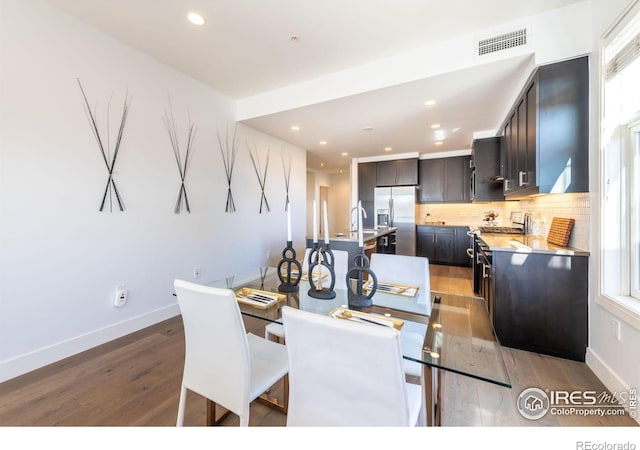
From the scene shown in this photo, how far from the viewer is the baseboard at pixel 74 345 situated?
1.95 metres

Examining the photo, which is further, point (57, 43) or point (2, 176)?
point (57, 43)

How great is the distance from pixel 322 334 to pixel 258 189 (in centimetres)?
363

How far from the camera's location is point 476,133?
14.9 feet

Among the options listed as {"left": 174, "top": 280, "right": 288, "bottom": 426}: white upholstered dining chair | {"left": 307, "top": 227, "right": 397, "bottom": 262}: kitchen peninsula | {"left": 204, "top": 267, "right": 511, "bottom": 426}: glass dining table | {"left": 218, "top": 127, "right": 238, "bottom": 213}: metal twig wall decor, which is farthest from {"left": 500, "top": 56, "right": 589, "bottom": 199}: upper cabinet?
{"left": 218, "top": 127, "right": 238, "bottom": 213}: metal twig wall decor

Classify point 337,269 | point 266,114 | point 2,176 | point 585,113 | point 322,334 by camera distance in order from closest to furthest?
point 322,334 < point 2,176 < point 585,113 < point 337,269 < point 266,114

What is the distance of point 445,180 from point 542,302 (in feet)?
13.5

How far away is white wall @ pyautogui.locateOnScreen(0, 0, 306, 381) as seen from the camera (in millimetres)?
1958

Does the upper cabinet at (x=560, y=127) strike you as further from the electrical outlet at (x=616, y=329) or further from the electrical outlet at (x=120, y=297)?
the electrical outlet at (x=120, y=297)

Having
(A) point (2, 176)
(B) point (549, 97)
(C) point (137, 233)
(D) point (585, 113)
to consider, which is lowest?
(C) point (137, 233)

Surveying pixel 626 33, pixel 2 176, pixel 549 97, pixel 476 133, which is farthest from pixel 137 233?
pixel 476 133

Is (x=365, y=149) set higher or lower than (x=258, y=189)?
higher

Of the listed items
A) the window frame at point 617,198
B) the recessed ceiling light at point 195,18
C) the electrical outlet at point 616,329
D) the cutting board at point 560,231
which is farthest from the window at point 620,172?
the recessed ceiling light at point 195,18

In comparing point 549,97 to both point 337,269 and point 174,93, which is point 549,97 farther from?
point 174,93

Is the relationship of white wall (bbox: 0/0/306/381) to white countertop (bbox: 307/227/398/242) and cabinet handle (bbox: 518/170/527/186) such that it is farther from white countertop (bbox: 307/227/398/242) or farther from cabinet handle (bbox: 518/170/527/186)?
cabinet handle (bbox: 518/170/527/186)
